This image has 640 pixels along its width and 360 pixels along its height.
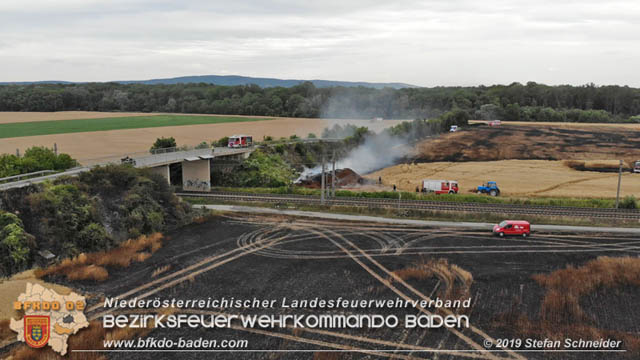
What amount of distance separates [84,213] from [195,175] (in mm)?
19527

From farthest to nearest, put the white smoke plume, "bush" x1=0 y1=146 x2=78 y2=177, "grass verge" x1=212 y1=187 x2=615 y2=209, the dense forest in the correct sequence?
the dense forest
the white smoke plume
"grass verge" x1=212 y1=187 x2=615 y2=209
"bush" x1=0 y1=146 x2=78 y2=177

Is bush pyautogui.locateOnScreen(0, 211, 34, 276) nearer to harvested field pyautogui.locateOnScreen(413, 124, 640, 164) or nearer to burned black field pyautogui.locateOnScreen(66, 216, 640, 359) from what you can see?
burned black field pyautogui.locateOnScreen(66, 216, 640, 359)

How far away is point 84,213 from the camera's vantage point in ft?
101

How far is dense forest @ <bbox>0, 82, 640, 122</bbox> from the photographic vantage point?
131000 millimetres

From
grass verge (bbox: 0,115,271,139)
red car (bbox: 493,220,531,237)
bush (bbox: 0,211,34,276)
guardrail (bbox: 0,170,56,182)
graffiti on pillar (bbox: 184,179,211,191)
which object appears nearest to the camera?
bush (bbox: 0,211,34,276)

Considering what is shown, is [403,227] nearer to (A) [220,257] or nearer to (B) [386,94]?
(A) [220,257]

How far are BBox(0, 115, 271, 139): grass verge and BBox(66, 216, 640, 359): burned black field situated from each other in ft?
202

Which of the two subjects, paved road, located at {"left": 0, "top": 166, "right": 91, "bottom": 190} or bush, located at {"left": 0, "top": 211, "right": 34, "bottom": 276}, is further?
paved road, located at {"left": 0, "top": 166, "right": 91, "bottom": 190}

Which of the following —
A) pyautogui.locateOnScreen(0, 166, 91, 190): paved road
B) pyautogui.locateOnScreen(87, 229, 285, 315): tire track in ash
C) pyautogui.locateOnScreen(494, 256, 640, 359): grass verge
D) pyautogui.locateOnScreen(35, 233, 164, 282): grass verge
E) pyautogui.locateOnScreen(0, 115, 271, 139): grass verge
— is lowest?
pyautogui.locateOnScreen(494, 256, 640, 359): grass verge

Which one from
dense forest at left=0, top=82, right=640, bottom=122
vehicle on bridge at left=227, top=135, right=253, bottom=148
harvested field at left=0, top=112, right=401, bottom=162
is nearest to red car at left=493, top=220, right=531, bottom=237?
vehicle on bridge at left=227, top=135, right=253, bottom=148

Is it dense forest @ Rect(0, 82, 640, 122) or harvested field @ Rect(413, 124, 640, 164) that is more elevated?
dense forest @ Rect(0, 82, 640, 122)

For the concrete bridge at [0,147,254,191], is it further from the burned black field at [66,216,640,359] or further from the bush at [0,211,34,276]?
the bush at [0,211,34,276]

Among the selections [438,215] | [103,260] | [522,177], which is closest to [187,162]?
[103,260]

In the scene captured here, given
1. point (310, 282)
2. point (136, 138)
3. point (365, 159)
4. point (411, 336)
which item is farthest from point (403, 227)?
point (136, 138)
